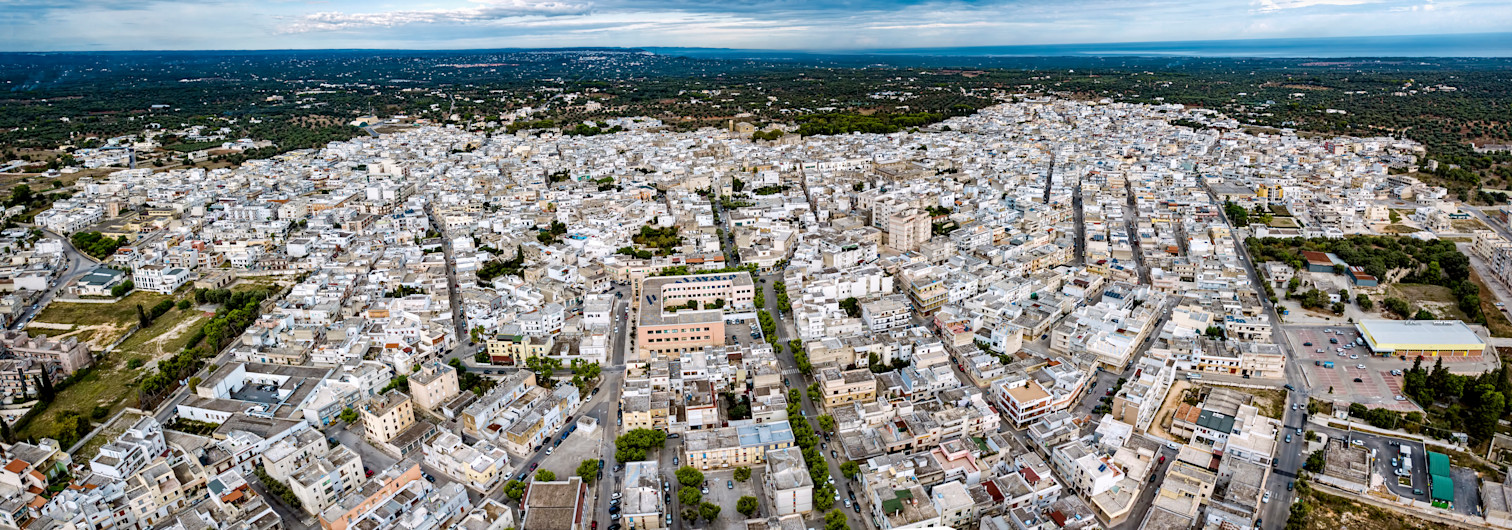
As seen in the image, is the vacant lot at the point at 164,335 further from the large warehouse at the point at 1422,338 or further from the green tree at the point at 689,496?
the large warehouse at the point at 1422,338

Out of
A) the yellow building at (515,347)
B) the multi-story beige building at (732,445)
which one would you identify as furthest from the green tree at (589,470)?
the yellow building at (515,347)

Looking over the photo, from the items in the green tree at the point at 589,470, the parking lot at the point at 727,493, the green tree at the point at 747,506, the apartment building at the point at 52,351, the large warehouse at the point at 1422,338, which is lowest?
the parking lot at the point at 727,493

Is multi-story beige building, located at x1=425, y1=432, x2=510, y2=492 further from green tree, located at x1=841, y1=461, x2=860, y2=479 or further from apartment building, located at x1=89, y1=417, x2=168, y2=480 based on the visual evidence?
green tree, located at x1=841, y1=461, x2=860, y2=479

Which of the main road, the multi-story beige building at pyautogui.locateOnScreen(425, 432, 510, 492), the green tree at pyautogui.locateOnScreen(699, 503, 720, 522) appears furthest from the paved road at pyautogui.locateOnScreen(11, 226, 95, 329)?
the main road

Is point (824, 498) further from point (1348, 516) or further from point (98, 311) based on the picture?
point (98, 311)

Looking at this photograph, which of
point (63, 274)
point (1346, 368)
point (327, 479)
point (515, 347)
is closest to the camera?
point (327, 479)

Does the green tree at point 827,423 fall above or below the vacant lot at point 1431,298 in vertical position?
below

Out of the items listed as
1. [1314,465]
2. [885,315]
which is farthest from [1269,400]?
[885,315]
